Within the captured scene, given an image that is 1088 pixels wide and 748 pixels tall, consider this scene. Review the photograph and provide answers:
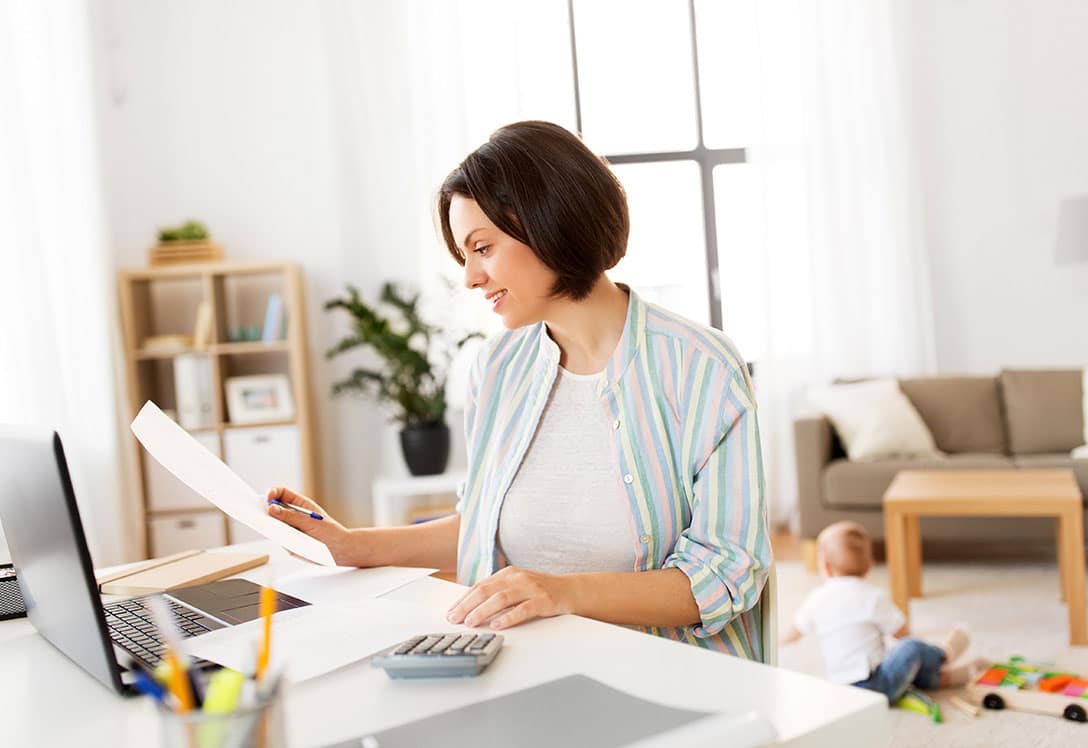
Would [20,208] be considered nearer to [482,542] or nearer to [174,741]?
[482,542]

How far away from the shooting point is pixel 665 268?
5.84 metres

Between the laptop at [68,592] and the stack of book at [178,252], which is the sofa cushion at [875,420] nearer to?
the stack of book at [178,252]

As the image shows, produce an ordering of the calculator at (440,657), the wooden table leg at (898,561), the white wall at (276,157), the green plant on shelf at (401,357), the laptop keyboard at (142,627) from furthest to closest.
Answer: the white wall at (276,157)
the green plant on shelf at (401,357)
the wooden table leg at (898,561)
the laptop keyboard at (142,627)
the calculator at (440,657)

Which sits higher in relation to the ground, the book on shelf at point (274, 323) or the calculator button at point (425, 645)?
the book on shelf at point (274, 323)

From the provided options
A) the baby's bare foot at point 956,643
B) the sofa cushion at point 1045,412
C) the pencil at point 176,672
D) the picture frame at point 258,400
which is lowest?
the baby's bare foot at point 956,643

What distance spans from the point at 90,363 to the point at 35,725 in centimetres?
347

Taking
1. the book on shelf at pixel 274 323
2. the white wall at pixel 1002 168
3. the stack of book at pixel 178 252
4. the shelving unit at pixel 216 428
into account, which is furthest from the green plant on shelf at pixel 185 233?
the white wall at pixel 1002 168

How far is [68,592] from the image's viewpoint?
44.8 inches

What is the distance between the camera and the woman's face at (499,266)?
5.04 ft

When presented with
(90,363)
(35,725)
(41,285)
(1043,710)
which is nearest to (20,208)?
(41,285)

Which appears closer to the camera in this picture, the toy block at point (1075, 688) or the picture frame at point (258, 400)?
the toy block at point (1075, 688)

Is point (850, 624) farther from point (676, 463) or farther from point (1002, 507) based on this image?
point (676, 463)

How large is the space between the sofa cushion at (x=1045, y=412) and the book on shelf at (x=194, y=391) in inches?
135

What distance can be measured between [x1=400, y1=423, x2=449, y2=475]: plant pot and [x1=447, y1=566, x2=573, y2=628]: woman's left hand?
355 centimetres
